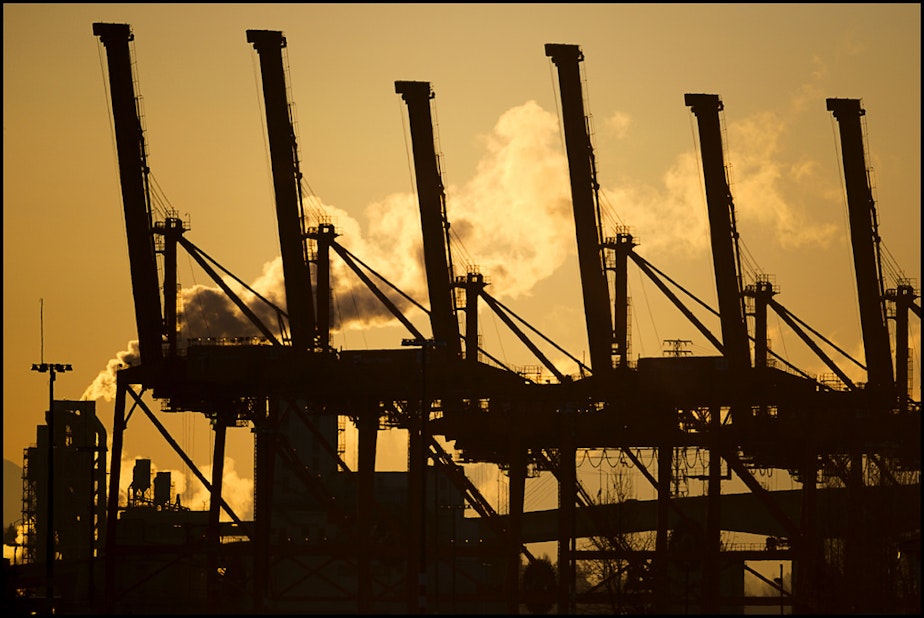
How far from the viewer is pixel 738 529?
118438 mm

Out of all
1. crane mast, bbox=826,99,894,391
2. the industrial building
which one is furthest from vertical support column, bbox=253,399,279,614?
crane mast, bbox=826,99,894,391

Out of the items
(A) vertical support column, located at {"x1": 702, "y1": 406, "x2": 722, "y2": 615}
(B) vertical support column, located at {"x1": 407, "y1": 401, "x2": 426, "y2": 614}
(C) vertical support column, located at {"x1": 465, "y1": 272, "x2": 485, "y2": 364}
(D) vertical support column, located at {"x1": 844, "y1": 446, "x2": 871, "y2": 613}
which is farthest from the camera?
(C) vertical support column, located at {"x1": 465, "y1": 272, "x2": 485, "y2": 364}

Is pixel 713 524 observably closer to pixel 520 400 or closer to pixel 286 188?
pixel 520 400

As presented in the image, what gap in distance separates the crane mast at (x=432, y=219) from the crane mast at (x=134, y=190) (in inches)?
458

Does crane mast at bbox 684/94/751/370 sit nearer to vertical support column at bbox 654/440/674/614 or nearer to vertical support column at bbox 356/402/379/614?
vertical support column at bbox 654/440/674/614

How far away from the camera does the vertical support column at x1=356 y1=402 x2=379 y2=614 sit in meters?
73.8

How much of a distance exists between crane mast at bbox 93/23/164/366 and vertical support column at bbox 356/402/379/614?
353 inches

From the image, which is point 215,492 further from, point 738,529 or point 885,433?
point 738,529

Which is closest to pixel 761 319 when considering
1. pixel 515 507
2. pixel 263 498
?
pixel 515 507

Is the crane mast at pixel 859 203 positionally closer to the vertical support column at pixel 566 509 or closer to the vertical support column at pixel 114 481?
the vertical support column at pixel 566 509

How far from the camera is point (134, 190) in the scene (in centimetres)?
7081

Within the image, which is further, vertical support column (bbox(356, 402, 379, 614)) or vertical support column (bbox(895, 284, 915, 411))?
vertical support column (bbox(895, 284, 915, 411))

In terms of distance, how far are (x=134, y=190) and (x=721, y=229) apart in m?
25.2

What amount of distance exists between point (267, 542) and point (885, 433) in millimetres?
25634
